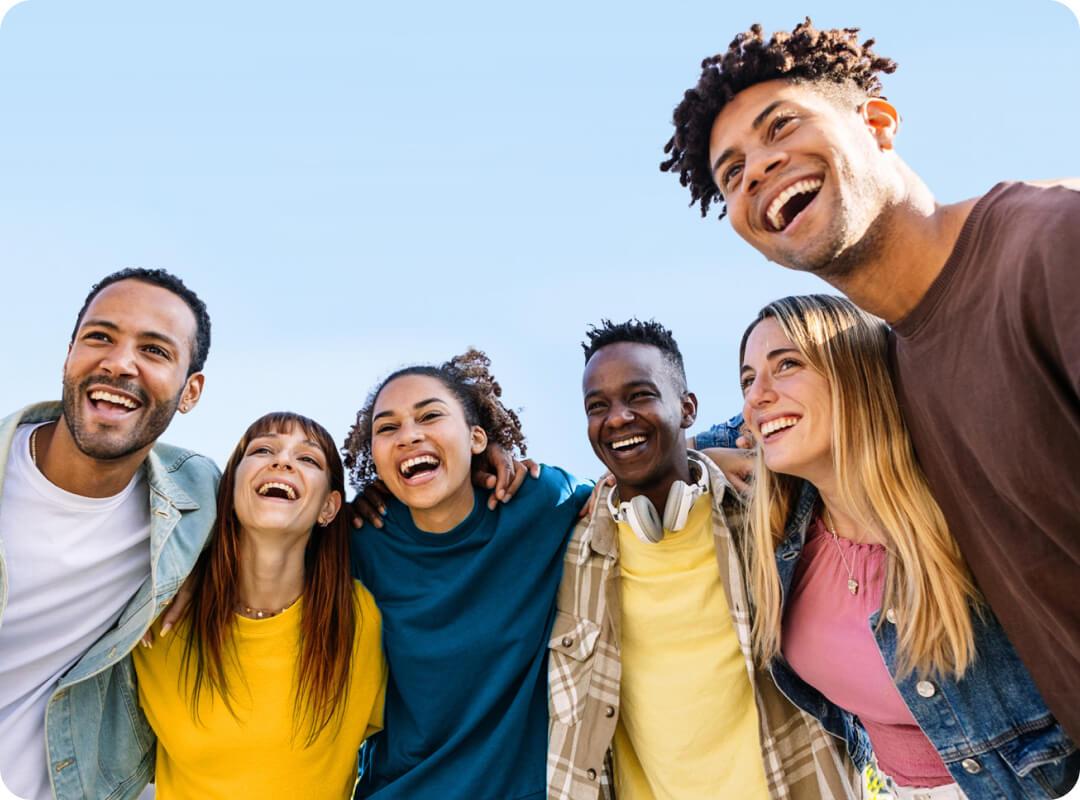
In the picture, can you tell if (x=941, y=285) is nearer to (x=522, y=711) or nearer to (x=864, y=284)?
(x=864, y=284)

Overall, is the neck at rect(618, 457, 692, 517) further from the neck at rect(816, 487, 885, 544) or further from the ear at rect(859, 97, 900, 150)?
the ear at rect(859, 97, 900, 150)

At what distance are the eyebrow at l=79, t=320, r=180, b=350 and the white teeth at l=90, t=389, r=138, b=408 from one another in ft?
1.29

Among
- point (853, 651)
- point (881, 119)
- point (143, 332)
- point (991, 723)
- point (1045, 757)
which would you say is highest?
point (143, 332)

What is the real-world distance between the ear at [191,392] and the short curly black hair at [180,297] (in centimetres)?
4

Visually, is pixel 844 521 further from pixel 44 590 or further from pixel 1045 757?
pixel 44 590

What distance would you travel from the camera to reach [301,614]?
13.9ft

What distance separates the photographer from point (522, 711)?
3.95 metres

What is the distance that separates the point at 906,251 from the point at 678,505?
5.65 ft

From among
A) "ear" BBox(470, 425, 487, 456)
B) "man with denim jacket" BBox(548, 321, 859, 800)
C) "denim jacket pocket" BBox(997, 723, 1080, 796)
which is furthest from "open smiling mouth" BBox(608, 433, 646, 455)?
"denim jacket pocket" BBox(997, 723, 1080, 796)

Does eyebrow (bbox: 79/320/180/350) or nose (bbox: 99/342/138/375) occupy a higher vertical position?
eyebrow (bbox: 79/320/180/350)

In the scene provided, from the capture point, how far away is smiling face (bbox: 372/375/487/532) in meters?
4.45

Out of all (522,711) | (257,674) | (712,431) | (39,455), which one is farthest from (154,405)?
(712,431)

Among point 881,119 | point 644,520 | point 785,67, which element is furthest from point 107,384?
point 881,119

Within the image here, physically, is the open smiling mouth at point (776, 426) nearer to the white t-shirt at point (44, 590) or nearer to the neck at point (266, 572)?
the neck at point (266, 572)
